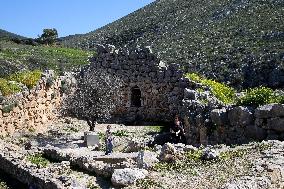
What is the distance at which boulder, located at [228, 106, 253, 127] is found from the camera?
1524 cm

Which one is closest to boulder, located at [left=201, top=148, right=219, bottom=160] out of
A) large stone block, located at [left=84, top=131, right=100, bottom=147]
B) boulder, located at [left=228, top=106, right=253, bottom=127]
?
boulder, located at [left=228, top=106, right=253, bottom=127]

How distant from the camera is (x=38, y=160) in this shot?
17.0 meters

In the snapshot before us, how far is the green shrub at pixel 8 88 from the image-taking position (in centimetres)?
2490

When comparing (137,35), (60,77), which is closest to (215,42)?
(137,35)

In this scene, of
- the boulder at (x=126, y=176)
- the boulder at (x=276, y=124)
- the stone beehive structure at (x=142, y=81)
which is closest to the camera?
the boulder at (x=126, y=176)

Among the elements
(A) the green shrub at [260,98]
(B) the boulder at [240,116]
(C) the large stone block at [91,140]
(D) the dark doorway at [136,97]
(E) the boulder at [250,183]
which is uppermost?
(D) the dark doorway at [136,97]

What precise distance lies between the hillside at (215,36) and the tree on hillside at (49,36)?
134 inches

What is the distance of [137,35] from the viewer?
57219 mm

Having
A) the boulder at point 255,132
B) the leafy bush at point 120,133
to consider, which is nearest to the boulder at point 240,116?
the boulder at point 255,132

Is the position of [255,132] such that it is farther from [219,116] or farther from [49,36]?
[49,36]

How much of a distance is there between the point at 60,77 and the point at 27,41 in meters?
27.3

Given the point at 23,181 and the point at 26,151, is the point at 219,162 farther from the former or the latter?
the point at 26,151

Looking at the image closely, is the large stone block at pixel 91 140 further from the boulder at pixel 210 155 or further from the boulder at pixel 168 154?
the boulder at pixel 210 155

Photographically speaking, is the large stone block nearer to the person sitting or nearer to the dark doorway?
the person sitting
